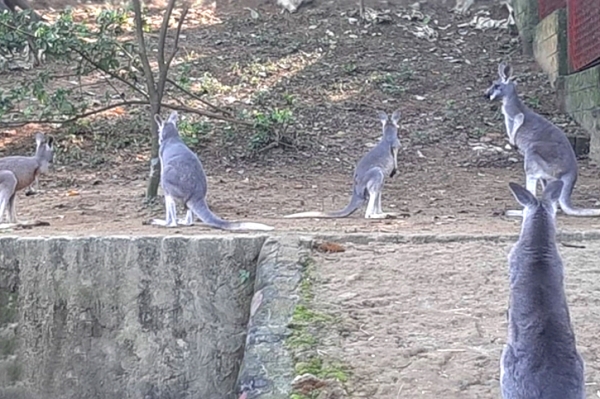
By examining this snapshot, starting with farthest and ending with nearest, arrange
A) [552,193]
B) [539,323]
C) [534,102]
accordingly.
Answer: [534,102] < [552,193] < [539,323]

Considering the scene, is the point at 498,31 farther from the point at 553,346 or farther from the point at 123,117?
the point at 553,346

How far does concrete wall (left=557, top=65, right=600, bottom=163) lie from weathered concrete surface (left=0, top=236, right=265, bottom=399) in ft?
18.5

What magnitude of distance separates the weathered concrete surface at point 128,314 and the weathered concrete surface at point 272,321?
0.23m

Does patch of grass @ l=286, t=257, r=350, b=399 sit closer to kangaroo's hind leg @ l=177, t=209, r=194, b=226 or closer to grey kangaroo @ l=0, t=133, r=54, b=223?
kangaroo's hind leg @ l=177, t=209, r=194, b=226

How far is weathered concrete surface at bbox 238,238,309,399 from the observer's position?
3.37 meters

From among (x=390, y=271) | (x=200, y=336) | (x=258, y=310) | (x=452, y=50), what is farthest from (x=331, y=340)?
(x=452, y=50)

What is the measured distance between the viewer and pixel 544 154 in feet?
22.9

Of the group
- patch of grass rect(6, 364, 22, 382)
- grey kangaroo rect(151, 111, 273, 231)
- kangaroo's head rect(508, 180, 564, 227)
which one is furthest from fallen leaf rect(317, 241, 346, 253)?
kangaroo's head rect(508, 180, 564, 227)

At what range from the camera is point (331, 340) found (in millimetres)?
3740

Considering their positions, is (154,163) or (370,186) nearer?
(370,186)

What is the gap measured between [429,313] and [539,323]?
136cm

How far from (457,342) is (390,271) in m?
0.98

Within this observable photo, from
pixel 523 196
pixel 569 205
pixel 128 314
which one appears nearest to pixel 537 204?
pixel 523 196

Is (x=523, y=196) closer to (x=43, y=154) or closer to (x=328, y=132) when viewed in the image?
(x=43, y=154)
